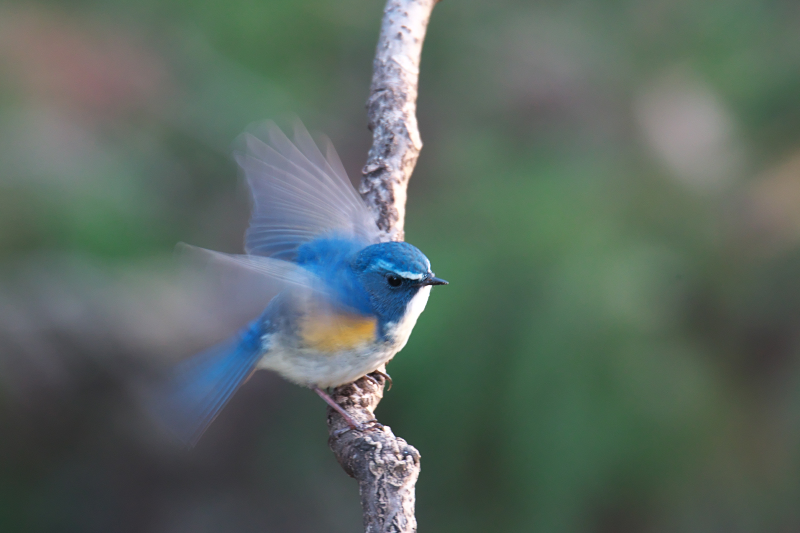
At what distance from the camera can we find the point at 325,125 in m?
5.19

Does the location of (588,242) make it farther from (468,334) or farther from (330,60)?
(330,60)

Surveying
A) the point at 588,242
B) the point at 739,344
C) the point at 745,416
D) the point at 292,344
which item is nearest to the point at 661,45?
the point at 588,242

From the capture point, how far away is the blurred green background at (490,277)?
125 inches

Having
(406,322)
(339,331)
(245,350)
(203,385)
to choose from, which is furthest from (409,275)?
(203,385)

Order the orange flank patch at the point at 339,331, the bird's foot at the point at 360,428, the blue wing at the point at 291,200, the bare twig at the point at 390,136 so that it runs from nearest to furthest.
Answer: the bird's foot at the point at 360,428, the orange flank patch at the point at 339,331, the bare twig at the point at 390,136, the blue wing at the point at 291,200

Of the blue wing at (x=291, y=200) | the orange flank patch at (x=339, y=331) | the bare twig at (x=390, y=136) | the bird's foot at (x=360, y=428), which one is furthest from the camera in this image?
the blue wing at (x=291, y=200)

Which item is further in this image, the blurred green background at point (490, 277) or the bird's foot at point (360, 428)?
the blurred green background at point (490, 277)

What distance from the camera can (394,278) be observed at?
7.77 feet

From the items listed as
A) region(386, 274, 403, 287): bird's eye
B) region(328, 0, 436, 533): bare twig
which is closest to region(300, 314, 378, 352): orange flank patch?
region(386, 274, 403, 287): bird's eye

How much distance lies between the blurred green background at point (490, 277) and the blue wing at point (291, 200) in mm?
901

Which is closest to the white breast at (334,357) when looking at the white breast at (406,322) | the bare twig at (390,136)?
the white breast at (406,322)

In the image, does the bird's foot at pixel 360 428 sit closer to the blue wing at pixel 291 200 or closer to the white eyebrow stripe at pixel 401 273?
the white eyebrow stripe at pixel 401 273

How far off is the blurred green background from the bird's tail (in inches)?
43.9

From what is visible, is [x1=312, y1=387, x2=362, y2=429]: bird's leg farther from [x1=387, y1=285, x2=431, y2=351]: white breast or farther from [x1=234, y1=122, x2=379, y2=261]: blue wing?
[x1=234, y1=122, x2=379, y2=261]: blue wing
